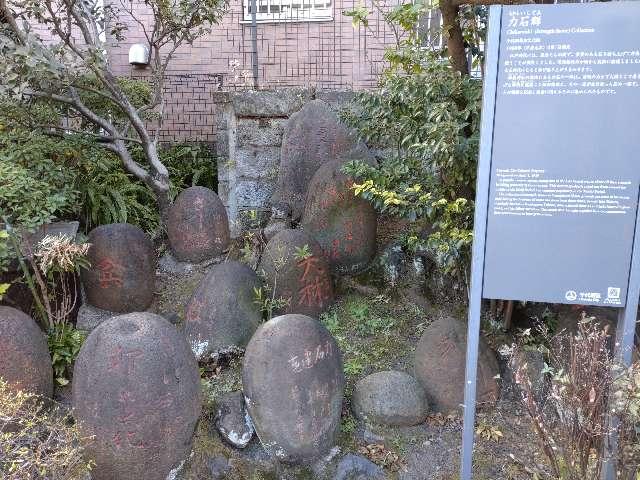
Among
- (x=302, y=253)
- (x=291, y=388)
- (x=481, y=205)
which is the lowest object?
(x=291, y=388)

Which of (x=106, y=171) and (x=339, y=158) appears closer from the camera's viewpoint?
(x=339, y=158)

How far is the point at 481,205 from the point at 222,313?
2417mm

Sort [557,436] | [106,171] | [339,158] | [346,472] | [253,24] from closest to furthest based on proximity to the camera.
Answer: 1. [557,436]
2. [346,472]
3. [339,158]
4. [106,171]
5. [253,24]

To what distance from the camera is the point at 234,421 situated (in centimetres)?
362

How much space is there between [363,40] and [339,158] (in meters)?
2.72

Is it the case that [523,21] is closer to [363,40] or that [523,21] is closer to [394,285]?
[394,285]

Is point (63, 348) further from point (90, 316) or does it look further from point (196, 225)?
point (196, 225)

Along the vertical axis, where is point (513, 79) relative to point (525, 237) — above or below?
above

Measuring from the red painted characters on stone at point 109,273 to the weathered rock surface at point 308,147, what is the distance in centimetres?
199

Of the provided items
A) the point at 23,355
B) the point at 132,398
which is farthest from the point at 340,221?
the point at 23,355

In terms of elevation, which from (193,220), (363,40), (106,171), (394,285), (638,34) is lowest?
(394,285)

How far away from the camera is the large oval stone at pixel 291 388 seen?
3.36 meters

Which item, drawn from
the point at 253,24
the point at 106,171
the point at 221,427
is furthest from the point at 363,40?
the point at 221,427

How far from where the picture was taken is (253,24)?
7.18m
